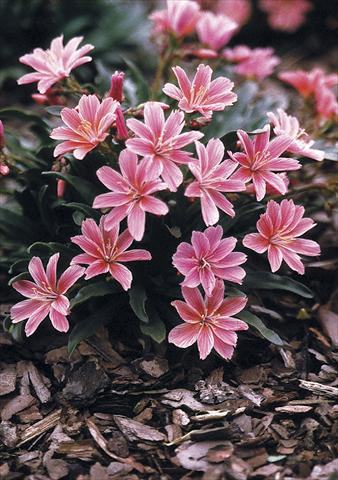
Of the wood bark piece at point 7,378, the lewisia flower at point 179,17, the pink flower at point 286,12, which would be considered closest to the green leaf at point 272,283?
the wood bark piece at point 7,378

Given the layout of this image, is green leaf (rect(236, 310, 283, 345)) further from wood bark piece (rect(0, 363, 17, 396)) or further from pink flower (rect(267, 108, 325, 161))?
wood bark piece (rect(0, 363, 17, 396))

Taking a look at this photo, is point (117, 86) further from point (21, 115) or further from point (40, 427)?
point (40, 427)

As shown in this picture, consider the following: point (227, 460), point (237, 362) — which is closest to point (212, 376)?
point (237, 362)

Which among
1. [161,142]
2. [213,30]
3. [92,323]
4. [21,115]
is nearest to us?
[161,142]

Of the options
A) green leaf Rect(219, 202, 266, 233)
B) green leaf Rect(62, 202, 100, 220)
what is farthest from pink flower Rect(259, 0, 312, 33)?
green leaf Rect(62, 202, 100, 220)

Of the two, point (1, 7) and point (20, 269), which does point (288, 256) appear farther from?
point (1, 7)

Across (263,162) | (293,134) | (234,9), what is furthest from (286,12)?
(263,162)
